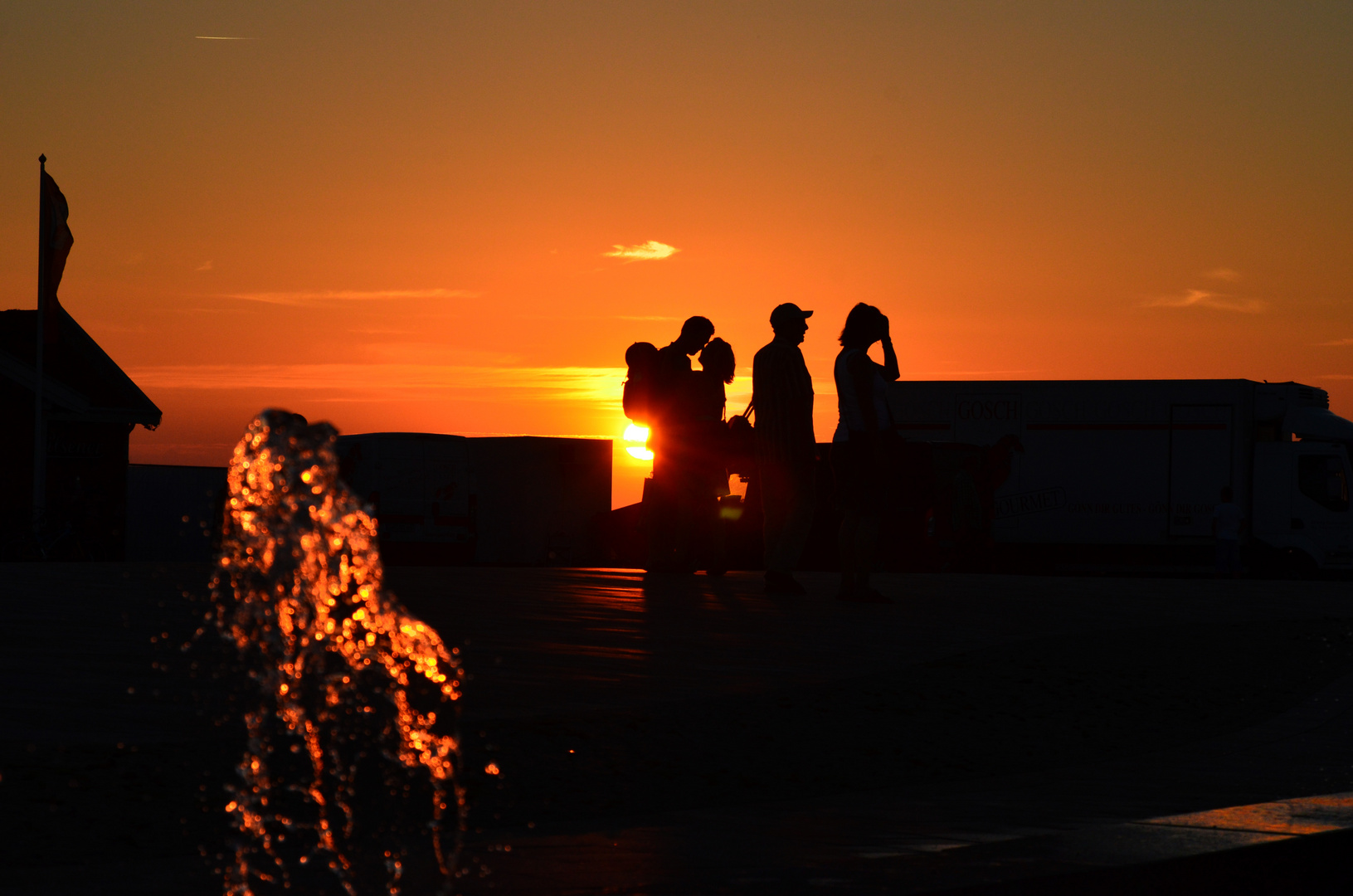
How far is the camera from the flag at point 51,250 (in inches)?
1148

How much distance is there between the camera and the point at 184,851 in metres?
3.89

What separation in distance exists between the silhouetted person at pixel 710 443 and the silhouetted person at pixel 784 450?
1.17 metres

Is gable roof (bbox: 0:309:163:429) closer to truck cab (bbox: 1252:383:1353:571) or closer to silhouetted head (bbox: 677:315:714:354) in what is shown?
truck cab (bbox: 1252:383:1353:571)

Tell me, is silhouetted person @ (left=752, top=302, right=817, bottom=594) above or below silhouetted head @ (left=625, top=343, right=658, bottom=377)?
below

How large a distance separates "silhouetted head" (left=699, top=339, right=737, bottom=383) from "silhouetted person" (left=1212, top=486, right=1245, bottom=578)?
16.5 m

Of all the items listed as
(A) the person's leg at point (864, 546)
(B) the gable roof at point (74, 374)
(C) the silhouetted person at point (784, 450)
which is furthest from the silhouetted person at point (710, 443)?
(B) the gable roof at point (74, 374)

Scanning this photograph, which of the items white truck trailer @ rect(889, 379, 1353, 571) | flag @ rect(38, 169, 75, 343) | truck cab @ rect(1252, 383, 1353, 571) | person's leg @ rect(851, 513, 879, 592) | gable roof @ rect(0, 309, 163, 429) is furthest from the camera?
gable roof @ rect(0, 309, 163, 429)

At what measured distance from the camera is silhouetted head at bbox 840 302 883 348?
30.1ft

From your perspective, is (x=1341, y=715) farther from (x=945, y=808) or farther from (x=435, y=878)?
(x=435, y=878)

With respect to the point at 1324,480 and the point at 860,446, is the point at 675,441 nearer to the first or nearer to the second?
the point at 860,446

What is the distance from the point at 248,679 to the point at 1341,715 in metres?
4.47

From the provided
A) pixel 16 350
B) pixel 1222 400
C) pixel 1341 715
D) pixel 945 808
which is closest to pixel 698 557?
pixel 1341 715

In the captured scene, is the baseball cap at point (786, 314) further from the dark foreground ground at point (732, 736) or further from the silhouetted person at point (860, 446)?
the dark foreground ground at point (732, 736)

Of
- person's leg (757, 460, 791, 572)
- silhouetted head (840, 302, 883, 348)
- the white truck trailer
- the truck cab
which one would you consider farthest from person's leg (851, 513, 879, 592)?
the truck cab
